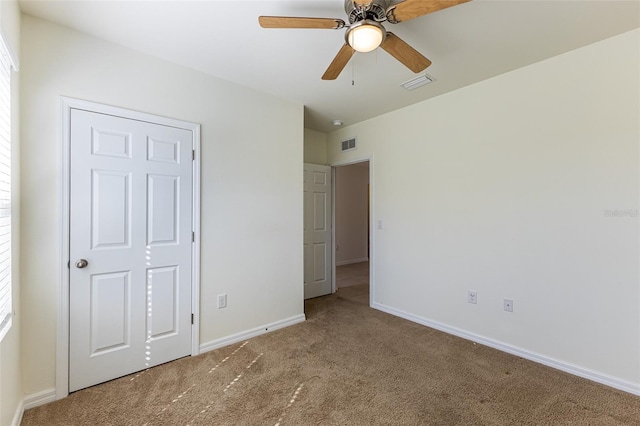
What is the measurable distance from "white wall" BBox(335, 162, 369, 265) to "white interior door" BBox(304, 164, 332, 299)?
2339 mm

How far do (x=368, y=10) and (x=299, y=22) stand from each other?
39 centimetres

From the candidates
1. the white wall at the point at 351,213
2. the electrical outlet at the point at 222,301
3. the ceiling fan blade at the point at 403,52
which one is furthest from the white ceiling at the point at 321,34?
the white wall at the point at 351,213

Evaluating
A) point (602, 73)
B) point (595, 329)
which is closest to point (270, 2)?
point (602, 73)

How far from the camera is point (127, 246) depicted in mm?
2234

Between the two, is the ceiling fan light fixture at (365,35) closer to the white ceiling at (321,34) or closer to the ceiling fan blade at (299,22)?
the ceiling fan blade at (299,22)

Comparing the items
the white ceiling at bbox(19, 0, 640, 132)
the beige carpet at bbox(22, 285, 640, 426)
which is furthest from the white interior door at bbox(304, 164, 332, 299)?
the white ceiling at bbox(19, 0, 640, 132)

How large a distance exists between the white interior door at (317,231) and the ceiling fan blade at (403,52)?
2419 mm

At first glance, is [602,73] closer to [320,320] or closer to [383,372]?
[383,372]

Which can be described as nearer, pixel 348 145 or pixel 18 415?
pixel 18 415

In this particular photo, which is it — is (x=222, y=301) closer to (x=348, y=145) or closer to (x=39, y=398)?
(x=39, y=398)

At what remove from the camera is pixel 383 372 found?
7.49 ft

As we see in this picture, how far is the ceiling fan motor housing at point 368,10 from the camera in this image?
1.59m

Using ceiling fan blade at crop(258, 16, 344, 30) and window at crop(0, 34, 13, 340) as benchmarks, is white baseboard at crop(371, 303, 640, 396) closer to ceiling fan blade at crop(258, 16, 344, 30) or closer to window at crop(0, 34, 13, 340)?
ceiling fan blade at crop(258, 16, 344, 30)

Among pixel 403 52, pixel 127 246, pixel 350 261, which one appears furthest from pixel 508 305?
pixel 350 261
